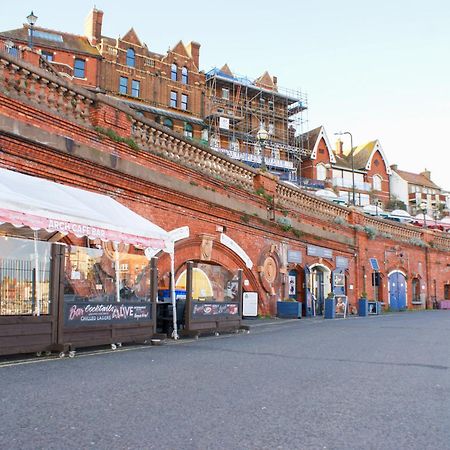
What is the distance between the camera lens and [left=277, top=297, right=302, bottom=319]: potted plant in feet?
69.4

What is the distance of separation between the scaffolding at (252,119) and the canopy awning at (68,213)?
46.3 meters

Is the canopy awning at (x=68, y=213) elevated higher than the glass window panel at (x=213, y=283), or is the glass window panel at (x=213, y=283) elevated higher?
the canopy awning at (x=68, y=213)

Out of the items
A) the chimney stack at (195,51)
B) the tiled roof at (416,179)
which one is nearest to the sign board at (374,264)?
the chimney stack at (195,51)

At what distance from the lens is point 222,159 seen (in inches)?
720

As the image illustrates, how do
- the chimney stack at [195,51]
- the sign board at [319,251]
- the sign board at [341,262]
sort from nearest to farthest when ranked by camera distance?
the sign board at [319,251], the sign board at [341,262], the chimney stack at [195,51]

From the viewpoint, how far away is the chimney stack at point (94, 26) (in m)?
52.4

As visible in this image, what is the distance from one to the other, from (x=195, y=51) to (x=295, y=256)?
140 ft

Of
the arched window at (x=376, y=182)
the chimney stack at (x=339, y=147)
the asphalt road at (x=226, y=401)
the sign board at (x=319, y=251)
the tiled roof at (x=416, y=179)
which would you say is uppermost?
the chimney stack at (x=339, y=147)

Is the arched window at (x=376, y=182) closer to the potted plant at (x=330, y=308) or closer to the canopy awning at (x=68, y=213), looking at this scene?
the potted plant at (x=330, y=308)

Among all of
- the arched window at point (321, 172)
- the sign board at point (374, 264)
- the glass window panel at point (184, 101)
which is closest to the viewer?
the sign board at point (374, 264)

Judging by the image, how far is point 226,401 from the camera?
592cm

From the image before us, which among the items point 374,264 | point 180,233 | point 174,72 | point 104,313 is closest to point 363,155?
point 174,72

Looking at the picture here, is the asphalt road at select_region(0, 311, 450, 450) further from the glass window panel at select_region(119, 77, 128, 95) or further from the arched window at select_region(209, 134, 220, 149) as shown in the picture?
the arched window at select_region(209, 134, 220, 149)

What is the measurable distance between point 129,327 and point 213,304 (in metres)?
3.25
